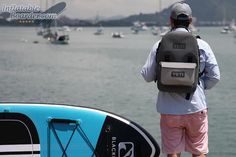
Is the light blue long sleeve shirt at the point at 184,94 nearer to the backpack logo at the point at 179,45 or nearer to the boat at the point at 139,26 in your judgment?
the backpack logo at the point at 179,45

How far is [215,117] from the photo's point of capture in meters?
16.4

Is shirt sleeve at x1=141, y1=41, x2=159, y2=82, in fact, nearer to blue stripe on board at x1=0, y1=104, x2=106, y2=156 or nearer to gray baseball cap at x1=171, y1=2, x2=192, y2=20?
gray baseball cap at x1=171, y1=2, x2=192, y2=20

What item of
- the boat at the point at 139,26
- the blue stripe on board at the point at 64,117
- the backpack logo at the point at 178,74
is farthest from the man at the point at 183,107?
Result: the boat at the point at 139,26

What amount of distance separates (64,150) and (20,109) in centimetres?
46

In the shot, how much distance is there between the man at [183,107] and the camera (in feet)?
14.3

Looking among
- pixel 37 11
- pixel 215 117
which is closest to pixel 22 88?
pixel 215 117

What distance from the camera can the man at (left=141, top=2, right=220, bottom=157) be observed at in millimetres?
4348

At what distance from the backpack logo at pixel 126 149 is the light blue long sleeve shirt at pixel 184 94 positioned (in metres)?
0.36

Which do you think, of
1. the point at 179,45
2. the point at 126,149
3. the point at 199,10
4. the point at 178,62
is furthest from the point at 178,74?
the point at 199,10

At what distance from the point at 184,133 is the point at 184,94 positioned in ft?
1.18

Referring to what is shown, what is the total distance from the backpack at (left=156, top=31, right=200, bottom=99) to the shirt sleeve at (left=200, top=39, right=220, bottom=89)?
0.49 feet

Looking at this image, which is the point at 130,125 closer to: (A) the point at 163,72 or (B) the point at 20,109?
(A) the point at 163,72

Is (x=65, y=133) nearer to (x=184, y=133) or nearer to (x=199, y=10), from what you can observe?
(x=184, y=133)

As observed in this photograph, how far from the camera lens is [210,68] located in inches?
175
